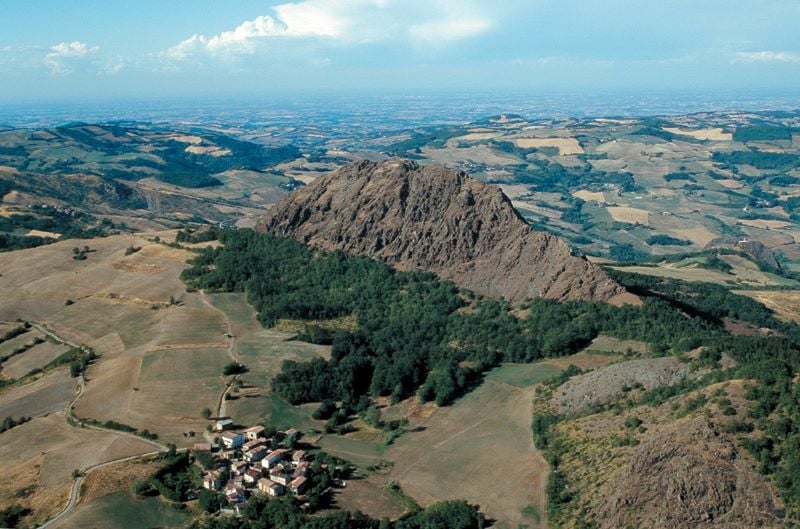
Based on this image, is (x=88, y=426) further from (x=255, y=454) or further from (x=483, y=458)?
(x=483, y=458)

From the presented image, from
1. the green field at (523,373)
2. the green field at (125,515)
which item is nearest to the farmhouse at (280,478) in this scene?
the green field at (125,515)

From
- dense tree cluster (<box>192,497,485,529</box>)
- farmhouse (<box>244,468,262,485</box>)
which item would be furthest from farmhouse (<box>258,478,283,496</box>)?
dense tree cluster (<box>192,497,485,529</box>)

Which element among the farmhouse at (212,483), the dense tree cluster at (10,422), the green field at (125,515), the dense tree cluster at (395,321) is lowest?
the dense tree cluster at (10,422)

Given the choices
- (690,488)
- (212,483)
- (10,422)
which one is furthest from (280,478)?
(10,422)

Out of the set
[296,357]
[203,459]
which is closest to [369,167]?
[296,357]

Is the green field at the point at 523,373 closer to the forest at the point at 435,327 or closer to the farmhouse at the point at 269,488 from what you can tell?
the forest at the point at 435,327

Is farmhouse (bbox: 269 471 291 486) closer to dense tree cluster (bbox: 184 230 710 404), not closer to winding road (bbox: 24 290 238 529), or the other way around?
winding road (bbox: 24 290 238 529)
